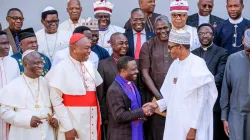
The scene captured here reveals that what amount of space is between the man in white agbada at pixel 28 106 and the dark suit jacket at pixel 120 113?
719 millimetres

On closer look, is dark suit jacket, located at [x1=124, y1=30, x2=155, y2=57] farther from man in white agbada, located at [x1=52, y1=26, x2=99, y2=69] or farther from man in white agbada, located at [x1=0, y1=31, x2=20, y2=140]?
man in white agbada, located at [x1=0, y1=31, x2=20, y2=140]

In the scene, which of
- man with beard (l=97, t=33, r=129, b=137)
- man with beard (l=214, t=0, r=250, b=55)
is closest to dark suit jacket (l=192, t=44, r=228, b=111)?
man with beard (l=214, t=0, r=250, b=55)

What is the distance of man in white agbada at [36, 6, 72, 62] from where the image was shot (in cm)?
747

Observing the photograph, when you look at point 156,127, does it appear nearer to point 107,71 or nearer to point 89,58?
point 107,71

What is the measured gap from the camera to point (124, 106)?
6.05m

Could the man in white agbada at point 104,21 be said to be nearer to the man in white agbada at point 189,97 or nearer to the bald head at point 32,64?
the bald head at point 32,64

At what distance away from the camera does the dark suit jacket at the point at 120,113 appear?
6000mm

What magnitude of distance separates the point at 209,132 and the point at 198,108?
36 centimetres

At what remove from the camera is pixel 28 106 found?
19.5 feet

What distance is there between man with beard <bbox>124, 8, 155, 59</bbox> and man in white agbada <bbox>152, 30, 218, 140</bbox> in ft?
4.52

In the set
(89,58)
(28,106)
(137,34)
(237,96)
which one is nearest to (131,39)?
(137,34)

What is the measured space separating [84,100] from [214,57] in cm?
191

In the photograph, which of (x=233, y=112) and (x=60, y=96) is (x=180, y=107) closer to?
(x=233, y=112)

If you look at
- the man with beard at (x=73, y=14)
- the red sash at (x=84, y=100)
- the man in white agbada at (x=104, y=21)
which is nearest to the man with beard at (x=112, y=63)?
the red sash at (x=84, y=100)
